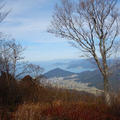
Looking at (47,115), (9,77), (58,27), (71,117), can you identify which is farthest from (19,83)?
(71,117)

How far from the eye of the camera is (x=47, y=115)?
5.56m

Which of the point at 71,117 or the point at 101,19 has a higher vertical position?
the point at 101,19

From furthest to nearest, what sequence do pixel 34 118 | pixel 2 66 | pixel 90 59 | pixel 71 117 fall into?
pixel 2 66
pixel 90 59
pixel 71 117
pixel 34 118

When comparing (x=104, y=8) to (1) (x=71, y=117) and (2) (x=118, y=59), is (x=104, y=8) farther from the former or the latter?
(1) (x=71, y=117)

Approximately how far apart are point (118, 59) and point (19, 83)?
5810 mm

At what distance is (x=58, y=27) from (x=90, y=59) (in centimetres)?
282

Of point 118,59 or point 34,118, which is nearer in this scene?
point 34,118

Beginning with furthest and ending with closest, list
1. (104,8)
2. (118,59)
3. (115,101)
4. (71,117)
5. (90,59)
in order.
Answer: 1. (90,59)
2. (104,8)
3. (118,59)
4. (115,101)
5. (71,117)

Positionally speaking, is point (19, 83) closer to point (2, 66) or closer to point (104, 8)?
point (2, 66)

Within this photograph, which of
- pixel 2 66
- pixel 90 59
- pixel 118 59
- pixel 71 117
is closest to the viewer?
pixel 71 117

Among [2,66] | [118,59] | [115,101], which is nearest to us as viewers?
[115,101]

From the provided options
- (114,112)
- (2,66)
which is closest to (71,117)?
(114,112)

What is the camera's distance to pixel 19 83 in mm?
10047

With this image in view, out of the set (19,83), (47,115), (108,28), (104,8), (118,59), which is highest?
(104,8)
